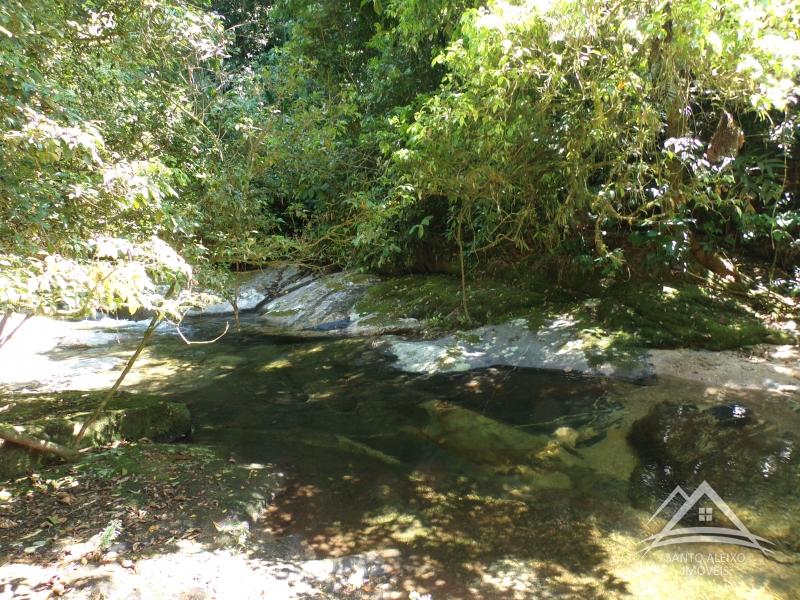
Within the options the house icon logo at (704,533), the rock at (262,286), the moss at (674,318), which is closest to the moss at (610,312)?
the moss at (674,318)

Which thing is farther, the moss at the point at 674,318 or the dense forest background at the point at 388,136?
the moss at the point at 674,318

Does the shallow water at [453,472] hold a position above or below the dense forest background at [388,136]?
below

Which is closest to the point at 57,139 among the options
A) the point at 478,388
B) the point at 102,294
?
the point at 102,294

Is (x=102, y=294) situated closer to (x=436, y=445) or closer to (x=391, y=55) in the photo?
(x=436, y=445)

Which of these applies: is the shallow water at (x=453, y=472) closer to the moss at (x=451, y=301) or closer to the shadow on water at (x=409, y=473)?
the shadow on water at (x=409, y=473)

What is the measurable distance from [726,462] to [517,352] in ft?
13.5

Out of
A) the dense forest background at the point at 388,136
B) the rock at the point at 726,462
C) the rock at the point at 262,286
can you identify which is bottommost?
the rock at the point at 726,462

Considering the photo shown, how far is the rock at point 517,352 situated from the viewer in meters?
8.50

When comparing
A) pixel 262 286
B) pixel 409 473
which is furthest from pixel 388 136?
pixel 262 286

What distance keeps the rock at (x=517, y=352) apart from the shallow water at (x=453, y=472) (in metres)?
0.32

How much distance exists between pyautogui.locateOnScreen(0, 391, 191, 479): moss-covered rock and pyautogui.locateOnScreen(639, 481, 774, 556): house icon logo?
5.05 metres

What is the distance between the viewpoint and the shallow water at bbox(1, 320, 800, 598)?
3.95m

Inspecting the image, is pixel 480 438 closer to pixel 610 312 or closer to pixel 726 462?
pixel 726 462

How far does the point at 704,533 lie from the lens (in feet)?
14.4
